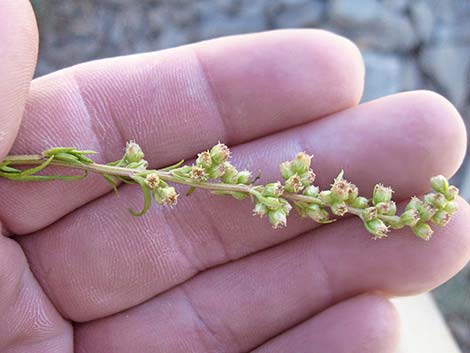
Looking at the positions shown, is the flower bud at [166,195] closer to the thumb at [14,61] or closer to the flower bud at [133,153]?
the flower bud at [133,153]

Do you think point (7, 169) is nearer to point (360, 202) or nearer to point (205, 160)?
point (205, 160)

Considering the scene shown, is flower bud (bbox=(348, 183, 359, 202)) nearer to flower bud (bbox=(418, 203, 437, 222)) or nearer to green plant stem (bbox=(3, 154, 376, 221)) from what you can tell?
green plant stem (bbox=(3, 154, 376, 221))


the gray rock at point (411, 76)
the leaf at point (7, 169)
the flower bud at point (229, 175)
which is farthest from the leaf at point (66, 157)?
the gray rock at point (411, 76)

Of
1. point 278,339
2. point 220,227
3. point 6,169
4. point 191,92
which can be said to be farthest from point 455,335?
point 6,169

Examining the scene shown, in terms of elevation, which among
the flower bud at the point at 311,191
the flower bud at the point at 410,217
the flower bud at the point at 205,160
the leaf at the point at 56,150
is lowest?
the flower bud at the point at 410,217

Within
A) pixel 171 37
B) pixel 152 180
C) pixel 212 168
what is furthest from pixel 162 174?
pixel 171 37

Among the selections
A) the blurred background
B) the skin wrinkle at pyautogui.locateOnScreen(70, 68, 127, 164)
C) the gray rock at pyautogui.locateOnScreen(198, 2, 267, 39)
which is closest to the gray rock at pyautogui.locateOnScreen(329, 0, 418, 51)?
the blurred background
